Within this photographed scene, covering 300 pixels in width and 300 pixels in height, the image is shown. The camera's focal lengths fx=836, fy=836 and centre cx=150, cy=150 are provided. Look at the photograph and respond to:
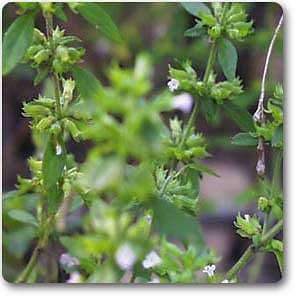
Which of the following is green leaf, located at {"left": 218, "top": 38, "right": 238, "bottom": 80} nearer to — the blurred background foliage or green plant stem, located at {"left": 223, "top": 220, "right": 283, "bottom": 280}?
green plant stem, located at {"left": 223, "top": 220, "right": 283, "bottom": 280}

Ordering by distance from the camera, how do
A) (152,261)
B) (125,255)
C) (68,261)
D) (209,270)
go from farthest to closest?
(68,261)
(209,270)
(152,261)
(125,255)

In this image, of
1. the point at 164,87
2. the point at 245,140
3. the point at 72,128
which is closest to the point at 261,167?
the point at 245,140

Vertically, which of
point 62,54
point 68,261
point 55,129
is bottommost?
point 68,261

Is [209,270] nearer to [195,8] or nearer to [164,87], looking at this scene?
[195,8]

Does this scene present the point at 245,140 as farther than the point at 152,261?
Yes

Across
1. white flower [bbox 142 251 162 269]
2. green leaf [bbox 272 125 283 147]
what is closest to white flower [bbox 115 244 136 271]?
white flower [bbox 142 251 162 269]

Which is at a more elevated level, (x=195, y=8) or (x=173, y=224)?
(x=195, y=8)
